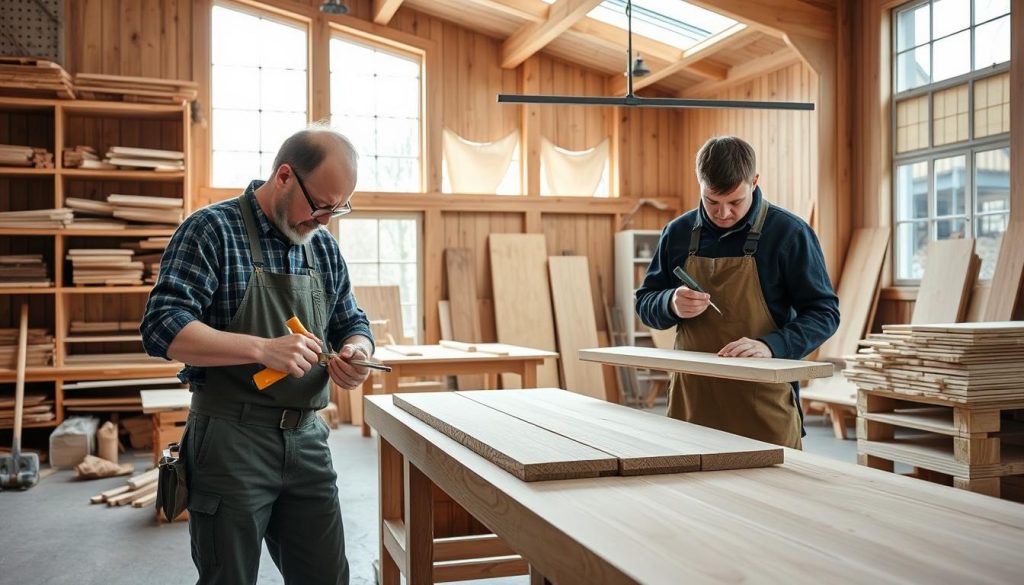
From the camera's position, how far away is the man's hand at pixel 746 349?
2.46m

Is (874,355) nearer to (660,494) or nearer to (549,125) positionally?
(660,494)

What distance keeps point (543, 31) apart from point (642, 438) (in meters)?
6.56

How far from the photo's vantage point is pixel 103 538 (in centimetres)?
448

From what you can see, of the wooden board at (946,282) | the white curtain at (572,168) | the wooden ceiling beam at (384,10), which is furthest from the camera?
the white curtain at (572,168)

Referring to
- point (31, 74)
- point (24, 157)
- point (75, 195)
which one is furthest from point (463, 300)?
point (31, 74)

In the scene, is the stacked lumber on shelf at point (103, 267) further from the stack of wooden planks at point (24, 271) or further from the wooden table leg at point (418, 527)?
the wooden table leg at point (418, 527)

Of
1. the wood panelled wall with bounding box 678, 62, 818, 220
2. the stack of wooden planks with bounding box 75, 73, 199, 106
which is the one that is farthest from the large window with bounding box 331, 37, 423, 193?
the wood panelled wall with bounding box 678, 62, 818, 220

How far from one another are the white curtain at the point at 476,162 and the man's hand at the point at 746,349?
657cm

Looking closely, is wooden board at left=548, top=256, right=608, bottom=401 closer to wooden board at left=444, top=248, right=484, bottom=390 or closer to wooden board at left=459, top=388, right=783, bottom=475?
wooden board at left=444, top=248, right=484, bottom=390

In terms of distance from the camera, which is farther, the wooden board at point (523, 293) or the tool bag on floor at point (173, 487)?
the wooden board at point (523, 293)

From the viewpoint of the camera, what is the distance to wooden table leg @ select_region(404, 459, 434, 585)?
2.51 m

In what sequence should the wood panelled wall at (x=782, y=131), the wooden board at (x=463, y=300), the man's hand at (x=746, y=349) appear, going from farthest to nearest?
the wooden board at (x=463, y=300) < the wood panelled wall at (x=782, y=131) < the man's hand at (x=746, y=349)

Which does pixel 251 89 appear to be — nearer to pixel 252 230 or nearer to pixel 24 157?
pixel 24 157

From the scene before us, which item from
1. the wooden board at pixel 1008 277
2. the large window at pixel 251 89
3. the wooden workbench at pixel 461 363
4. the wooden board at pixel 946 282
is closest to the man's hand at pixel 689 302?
the wooden workbench at pixel 461 363
